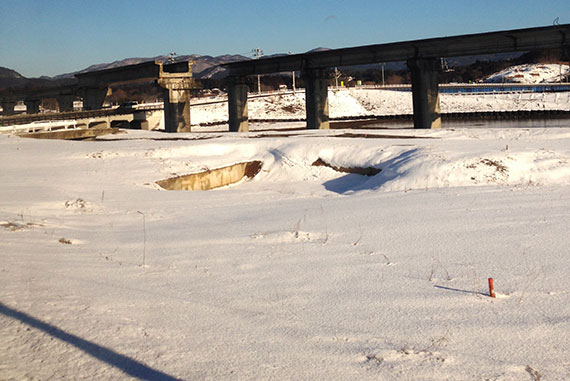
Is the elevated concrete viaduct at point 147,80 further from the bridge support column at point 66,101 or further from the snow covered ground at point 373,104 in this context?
the snow covered ground at point 373,104

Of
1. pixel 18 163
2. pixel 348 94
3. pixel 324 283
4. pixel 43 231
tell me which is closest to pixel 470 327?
pixel 324 283

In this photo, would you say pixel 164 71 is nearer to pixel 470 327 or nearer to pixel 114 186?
pixel 114 186

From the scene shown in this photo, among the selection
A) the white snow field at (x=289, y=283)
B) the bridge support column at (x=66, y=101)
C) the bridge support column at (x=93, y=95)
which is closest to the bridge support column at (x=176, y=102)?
the bridge support column at (x=93, y=95)

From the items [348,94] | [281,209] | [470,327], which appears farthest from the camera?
[348,94]

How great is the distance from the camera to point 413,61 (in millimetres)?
39500

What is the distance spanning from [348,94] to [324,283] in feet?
298

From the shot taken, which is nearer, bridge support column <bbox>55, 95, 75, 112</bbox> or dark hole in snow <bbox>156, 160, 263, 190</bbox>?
dark hole in snow <bbox>156, 160, 263, 190</bbox>

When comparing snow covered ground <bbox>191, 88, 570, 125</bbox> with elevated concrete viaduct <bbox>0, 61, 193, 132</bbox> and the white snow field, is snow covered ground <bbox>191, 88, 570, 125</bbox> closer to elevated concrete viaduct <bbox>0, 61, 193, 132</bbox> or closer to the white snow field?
elevated concrete viaduct <bbox>0, 61, 193, 132</bbox>

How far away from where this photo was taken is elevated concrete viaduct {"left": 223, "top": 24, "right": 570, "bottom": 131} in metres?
35.6

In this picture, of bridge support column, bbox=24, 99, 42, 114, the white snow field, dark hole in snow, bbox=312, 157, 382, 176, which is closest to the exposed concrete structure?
dark hole in snow, bbox=312, 157, 382, 176

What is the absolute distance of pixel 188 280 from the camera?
7.75 m

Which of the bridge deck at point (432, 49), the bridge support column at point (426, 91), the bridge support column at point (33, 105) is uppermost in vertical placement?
the bridge support column at point (33, 105)

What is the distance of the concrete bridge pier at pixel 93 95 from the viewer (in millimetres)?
66188

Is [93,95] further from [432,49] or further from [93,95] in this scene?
[432,49]
